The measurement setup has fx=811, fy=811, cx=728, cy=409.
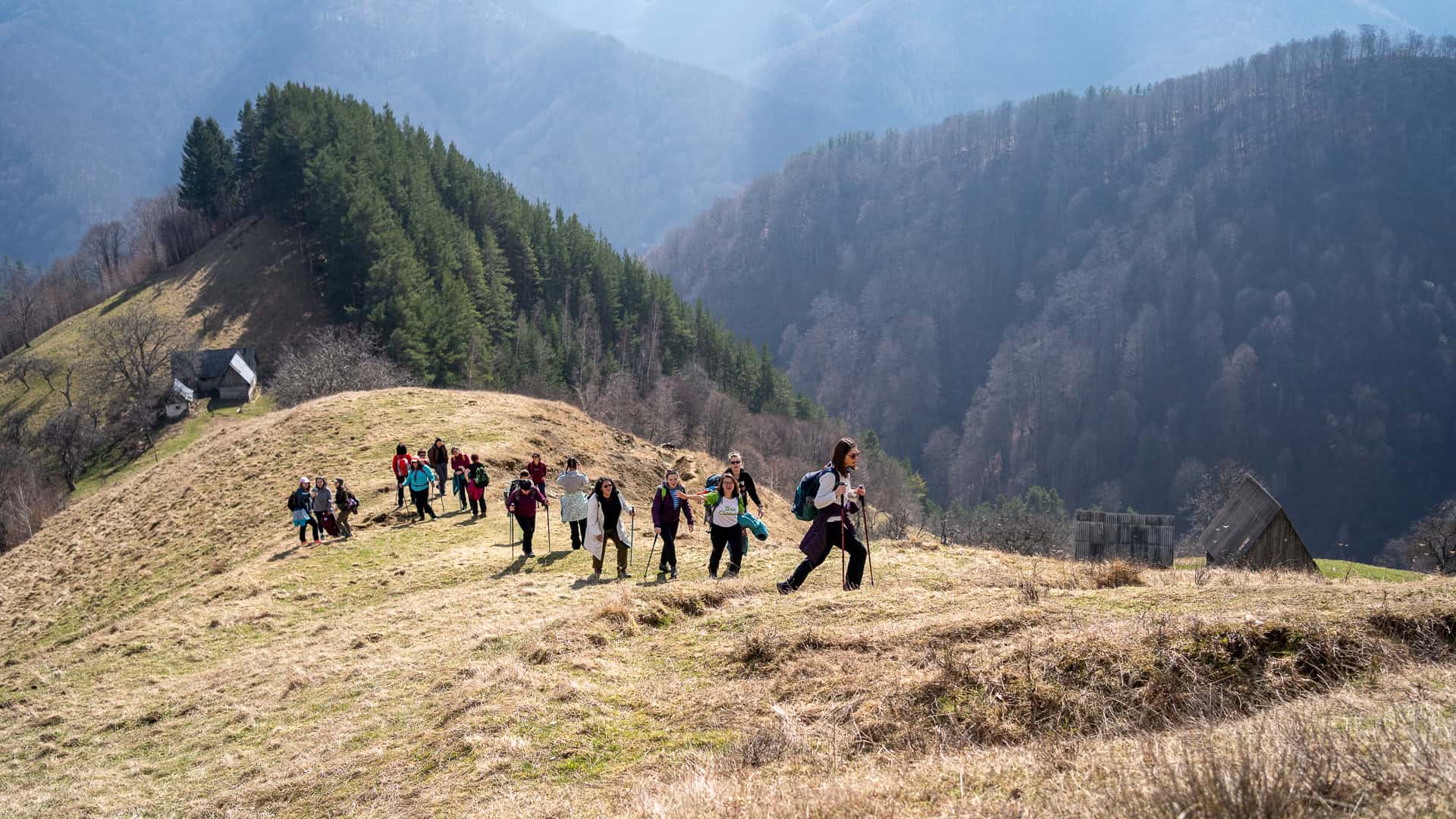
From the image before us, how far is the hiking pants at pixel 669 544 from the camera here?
15867mm

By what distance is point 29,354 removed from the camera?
7294 cm

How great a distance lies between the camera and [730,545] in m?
15.1

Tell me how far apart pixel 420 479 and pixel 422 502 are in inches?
31.2

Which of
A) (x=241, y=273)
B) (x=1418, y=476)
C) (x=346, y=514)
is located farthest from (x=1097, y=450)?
(x=346, y=514)

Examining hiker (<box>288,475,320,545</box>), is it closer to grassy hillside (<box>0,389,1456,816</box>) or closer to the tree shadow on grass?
grassy hillside (<box>0,389,1456,816</box>)

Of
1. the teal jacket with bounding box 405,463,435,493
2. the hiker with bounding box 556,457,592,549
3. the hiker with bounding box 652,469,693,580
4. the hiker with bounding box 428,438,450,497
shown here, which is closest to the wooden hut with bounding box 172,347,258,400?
the hiker with bounding box 428,438,450,497

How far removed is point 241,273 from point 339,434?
57.9m

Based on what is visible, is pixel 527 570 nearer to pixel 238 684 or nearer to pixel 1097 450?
pixel 238 684

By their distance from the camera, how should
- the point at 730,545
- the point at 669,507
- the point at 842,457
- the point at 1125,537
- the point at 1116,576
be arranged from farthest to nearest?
the point at 1125,537
the point at 669,507
the point at 730,545
the point at 842,457
the point at 1116,576

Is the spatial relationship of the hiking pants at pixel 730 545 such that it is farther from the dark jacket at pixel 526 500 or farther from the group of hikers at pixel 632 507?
the dark jacket at pixel 526 500

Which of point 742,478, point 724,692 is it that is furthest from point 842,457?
point 724,692

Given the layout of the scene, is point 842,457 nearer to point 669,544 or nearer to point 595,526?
point 669,544

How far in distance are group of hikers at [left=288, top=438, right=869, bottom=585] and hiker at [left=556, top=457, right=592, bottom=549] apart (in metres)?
0.02

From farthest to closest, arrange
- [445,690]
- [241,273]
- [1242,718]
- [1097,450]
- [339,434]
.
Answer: [1097,450] < [241,273] < [339,434] < [445,690] < [1242,718]
